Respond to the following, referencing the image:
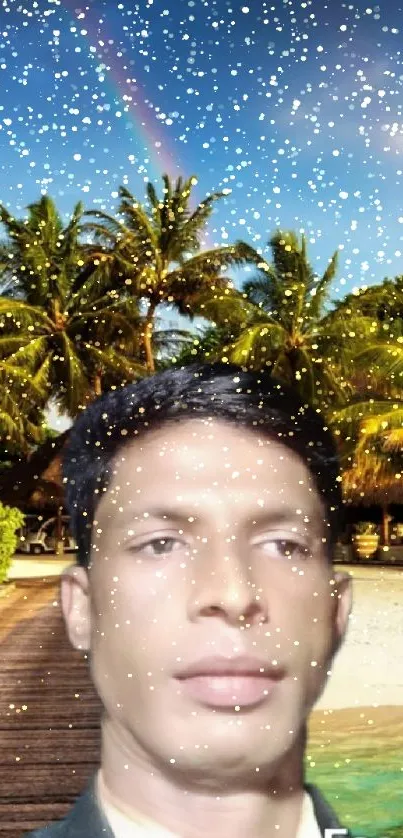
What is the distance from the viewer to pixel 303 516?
2.09ft

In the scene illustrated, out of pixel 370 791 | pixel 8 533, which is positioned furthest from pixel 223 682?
pixel 370 791

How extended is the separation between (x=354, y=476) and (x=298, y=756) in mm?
822

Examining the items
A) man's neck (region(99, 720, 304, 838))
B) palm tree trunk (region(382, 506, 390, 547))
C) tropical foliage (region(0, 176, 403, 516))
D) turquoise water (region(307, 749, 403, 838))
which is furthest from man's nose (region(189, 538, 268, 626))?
turquoise water (region(307, 749, 403, 838))

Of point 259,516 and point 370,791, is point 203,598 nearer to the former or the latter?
point 259,516

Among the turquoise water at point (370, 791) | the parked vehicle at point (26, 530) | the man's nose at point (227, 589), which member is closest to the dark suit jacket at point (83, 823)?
the man's nose at point (227, 589)

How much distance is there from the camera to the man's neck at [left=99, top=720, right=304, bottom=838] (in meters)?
0.65

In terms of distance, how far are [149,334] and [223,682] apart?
2.13 feet

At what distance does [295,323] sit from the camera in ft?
3.98

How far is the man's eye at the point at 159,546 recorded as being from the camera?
628 mm

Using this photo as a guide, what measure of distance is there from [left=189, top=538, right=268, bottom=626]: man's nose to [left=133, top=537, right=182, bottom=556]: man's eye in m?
0.02

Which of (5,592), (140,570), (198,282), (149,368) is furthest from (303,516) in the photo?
(5,592)

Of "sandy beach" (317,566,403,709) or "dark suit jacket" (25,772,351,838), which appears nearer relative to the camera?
"dark suit jacket" (25,772,351,838)

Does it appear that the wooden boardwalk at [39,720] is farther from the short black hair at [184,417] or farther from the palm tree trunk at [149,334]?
the short black hair at [184,417]

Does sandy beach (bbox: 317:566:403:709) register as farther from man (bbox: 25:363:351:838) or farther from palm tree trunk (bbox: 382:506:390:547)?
man (bbox: 25:363:351:838)
